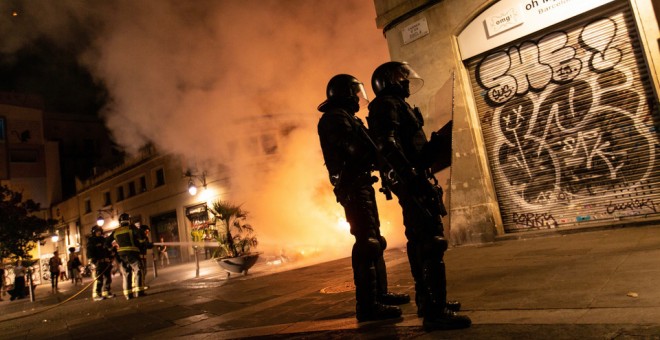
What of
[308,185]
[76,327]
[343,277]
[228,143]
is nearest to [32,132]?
[228,143]

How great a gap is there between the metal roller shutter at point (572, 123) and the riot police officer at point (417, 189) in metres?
4.20

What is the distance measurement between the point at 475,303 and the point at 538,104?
4.34 meters

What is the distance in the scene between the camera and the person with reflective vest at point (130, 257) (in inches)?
296

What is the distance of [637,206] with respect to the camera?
546cm

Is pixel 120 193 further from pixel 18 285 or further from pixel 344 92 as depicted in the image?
pixel 344 92

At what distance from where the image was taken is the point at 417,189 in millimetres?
2652

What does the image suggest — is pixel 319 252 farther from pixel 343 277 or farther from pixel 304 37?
pixel 304 37

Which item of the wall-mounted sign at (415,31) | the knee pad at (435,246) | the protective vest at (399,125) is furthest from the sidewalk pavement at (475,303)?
the wall-mounted sign at (415,31)

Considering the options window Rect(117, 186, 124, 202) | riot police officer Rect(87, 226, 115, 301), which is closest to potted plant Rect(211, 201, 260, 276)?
riot police officer Rect(87, 226, 115, 301)

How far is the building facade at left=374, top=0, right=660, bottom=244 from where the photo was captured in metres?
5.49

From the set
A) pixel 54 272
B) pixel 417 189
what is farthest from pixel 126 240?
pixel 54 272

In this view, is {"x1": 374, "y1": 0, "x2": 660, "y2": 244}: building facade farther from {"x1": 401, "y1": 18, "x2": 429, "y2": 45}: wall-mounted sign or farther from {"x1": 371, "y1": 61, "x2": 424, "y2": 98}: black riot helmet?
{"x1": 371, "y1": 61, "x2": 424, "y2": 98}: black riot helmet

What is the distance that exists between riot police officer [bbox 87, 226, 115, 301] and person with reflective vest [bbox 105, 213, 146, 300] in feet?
1.83

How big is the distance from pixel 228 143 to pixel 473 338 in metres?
10.7
